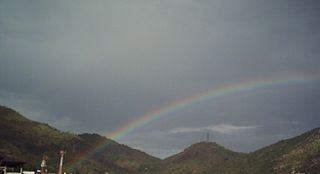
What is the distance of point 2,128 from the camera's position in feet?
553

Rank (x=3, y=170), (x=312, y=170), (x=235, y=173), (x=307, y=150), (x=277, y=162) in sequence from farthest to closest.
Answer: (x=235, y=173), (x=277, y=162), (x=307, y=150), (x=312, y=170), (x=3, y=170)

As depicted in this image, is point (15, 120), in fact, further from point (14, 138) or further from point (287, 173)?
point (287, 173)

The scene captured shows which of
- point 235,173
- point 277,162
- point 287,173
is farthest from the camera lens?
point 235,173

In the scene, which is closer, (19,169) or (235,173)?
(19,169)

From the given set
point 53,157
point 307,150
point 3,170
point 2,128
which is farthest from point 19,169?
point 307,150

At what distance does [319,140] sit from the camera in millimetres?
162375

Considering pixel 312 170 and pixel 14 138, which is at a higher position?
pixel 14 138

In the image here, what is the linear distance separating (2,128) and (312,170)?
12568cm

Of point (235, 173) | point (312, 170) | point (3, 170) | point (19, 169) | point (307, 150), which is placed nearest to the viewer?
point (3, 170)

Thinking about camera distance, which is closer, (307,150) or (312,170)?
(312,170)

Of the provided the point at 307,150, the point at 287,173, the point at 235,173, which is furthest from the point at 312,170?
the point at 235,173

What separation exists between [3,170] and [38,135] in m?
137

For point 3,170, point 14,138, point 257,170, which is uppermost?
point 14,138

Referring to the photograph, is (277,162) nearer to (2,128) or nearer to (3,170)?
(2,128)
